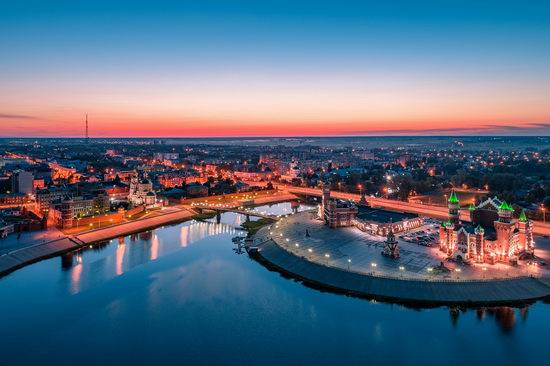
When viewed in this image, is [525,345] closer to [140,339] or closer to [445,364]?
[445,364]

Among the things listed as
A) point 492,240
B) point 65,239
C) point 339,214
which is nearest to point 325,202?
point 339,214

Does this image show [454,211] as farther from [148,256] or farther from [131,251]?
[131,251]

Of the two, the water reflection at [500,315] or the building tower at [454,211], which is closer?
the water reflection at [500,315]

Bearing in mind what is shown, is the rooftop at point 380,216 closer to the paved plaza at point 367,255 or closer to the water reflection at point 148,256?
the paved plaza at point 367,255

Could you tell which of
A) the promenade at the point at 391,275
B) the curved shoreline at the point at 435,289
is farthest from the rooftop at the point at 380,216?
the curved shoreline at the point at 435,289

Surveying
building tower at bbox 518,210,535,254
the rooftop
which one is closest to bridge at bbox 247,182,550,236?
the rooftop
